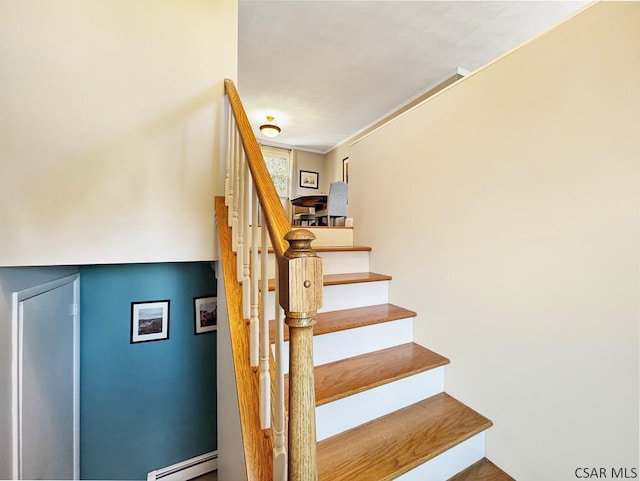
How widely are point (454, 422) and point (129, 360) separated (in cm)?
205

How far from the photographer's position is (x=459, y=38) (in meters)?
2.56

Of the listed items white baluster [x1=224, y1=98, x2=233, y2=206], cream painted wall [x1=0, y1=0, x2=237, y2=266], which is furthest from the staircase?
cream painted wall [x1=0, y1=0, x2=237, y2=266]

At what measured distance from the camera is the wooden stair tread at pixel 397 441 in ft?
3.17

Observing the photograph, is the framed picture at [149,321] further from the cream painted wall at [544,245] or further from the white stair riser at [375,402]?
the cream painted wall at [544,245]

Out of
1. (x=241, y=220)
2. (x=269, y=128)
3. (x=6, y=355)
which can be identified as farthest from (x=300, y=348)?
(x=269, y=128)

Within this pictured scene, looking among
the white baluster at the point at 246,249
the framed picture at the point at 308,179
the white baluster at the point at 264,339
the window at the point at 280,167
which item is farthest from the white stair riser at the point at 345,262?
the framed picture at the point at 308,179

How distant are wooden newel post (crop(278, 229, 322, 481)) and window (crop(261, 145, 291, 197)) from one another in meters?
5.34

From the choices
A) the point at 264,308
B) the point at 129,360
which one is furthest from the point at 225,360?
the point at 129,360

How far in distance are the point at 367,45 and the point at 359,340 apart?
280cm

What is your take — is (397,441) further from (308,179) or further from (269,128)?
(308,179)

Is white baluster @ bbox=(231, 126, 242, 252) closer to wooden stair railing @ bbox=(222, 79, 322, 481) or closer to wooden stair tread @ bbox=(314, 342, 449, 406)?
wooden stair railing @ bbox=(222, 79, 322, 481)

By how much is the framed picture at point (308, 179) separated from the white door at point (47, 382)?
4.78 meters

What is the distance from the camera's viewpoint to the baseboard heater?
1.94 metres

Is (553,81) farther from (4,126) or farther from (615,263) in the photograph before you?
(4,126)
